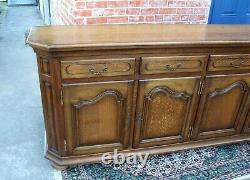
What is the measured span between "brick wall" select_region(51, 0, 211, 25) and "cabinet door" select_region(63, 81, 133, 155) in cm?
72

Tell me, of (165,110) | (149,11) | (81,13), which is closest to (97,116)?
(165,110)

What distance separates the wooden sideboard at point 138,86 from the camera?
5.00 ft

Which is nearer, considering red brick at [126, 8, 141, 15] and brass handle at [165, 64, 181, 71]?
brass handle at [165, 64, 181, 71]

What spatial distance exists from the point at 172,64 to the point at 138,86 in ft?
0.84

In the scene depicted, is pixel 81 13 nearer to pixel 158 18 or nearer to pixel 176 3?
pixel 158 18

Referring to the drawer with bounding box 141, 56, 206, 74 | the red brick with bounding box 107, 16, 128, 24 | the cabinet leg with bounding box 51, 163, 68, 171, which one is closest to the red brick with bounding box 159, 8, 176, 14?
the red brick with bounding box 107, 16, 128, 24

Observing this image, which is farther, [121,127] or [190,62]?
[121,127]

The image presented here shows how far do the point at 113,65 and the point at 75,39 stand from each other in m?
0.27

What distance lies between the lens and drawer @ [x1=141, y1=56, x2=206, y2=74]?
1.61 metres

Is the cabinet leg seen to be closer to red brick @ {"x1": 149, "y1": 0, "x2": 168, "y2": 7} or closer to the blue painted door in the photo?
red brick @ {"x1": 149, "y1": 0, "x2": 168, "y2": 7}

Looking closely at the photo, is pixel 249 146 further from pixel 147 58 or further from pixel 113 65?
pixel 113 65

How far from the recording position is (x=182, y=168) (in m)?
1.99

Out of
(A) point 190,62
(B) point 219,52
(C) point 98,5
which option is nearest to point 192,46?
(A) point 190,62

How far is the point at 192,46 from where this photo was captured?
1.60 meters
